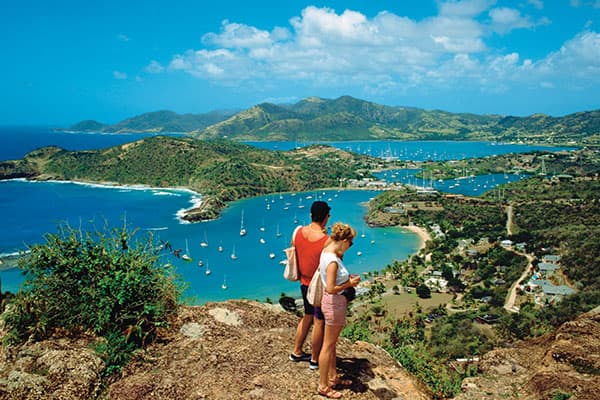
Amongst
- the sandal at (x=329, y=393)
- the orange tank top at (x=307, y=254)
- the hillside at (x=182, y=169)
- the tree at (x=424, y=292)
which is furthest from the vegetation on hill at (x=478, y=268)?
the hillside at (x=182, y=169)

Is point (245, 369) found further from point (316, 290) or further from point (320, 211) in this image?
point (320, 211)

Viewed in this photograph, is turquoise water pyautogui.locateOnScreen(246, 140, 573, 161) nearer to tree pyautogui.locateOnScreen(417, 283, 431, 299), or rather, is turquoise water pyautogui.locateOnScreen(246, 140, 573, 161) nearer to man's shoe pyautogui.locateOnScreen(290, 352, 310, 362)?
tree pyautogui.locateOnScreen(417, 283, 431, 299)

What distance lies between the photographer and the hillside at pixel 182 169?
88.6 metres

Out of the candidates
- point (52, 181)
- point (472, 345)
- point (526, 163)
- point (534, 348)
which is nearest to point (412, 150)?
point (526, 163)

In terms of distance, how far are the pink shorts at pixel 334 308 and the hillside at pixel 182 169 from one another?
7780 centimetres

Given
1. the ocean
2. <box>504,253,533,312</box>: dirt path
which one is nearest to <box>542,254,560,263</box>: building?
<box>504,253,533,312</box>: dirt path

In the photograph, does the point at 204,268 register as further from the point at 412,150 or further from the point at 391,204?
the point at 412,150

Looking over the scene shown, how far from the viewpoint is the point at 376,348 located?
6.35 meters

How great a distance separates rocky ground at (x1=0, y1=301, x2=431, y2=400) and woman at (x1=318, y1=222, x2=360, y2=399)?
0.88ft

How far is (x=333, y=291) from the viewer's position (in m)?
4.38

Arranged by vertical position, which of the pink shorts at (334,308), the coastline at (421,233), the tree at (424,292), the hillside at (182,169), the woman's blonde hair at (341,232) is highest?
the woman's blonde hair at (341,232)

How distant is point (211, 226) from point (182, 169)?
3526cm

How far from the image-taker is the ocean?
4238 centimetres

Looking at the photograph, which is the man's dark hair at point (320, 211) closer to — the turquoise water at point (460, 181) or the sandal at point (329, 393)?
the sandal at point (329, 393)
